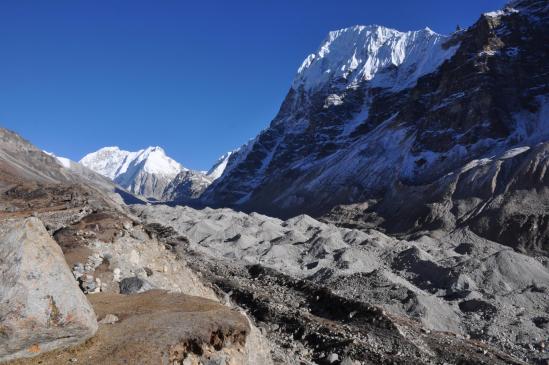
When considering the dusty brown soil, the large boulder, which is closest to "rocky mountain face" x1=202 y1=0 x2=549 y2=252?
the dusty brown soil

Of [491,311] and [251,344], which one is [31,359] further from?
[491,311]

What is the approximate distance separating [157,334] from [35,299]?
248 cm

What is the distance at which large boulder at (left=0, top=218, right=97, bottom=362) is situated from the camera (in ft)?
28.0

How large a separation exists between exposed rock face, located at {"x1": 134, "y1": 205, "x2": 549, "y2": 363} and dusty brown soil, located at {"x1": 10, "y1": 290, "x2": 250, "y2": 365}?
363 inches

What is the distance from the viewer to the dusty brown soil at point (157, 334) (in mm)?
9305

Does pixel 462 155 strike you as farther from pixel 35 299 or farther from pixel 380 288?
pixel 35 299

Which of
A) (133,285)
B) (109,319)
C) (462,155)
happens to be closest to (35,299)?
(109,319)

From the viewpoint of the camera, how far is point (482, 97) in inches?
4144

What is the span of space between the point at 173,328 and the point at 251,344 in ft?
6.19

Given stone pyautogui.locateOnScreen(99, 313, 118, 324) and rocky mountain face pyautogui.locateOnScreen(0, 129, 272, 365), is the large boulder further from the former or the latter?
stone pyautogui.locateOnScreen(99, 313, 118, 324)

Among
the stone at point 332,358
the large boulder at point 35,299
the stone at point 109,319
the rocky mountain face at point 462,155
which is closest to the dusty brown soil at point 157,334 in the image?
the stone at point 109,319

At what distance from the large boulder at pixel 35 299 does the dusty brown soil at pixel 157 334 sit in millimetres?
300

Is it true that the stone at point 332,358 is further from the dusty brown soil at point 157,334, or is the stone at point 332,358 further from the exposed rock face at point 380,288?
the dusty brown soil at point 157,334

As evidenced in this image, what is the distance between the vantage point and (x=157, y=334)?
1027 centimetres
